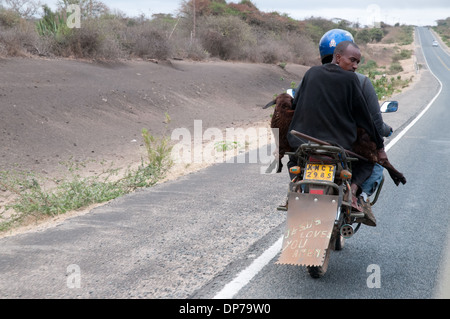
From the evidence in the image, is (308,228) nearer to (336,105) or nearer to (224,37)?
(336,105)

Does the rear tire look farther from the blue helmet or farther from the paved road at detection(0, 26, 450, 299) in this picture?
the blue helmet

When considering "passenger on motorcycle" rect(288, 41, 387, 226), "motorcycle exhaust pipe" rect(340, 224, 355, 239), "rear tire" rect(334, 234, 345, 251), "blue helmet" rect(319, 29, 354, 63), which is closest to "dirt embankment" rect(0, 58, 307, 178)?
"rear tire" rect(334, 234, 345, 251)

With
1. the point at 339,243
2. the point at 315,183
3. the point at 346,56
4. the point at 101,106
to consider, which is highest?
the point at 346,56

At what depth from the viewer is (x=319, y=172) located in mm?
4602

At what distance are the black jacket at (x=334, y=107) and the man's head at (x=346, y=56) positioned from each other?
0.43 feet

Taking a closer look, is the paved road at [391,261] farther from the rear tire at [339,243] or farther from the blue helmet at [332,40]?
the blue helmet at [332,40]

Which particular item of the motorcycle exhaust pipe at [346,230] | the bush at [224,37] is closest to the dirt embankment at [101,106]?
the bush at [224,37]

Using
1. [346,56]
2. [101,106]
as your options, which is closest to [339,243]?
[346,56]

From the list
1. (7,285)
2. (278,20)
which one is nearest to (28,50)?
(7,285)

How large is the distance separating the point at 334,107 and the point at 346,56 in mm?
489

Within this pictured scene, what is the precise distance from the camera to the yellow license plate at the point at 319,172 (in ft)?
15.0

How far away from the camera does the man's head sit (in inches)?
188
